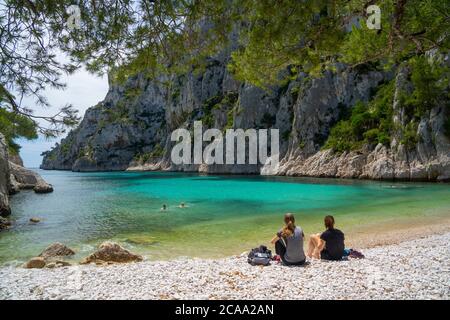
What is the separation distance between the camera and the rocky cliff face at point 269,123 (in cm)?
4491

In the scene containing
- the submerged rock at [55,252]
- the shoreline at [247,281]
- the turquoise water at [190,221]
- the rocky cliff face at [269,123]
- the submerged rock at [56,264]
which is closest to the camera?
the shoreline at [247,281]

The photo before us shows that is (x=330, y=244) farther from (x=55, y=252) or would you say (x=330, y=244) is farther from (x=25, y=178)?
(x=25, y=178)

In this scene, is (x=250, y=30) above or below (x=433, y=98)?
below

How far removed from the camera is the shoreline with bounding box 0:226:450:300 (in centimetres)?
654

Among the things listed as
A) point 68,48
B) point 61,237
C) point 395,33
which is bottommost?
point 61,237

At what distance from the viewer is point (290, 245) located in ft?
30.5

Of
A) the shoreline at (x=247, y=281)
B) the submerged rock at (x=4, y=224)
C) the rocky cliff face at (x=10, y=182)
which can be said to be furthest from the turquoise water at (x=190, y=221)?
the shoreline at (x=247, y=281)

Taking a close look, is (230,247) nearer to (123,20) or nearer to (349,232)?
(349,232)

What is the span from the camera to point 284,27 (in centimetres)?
715

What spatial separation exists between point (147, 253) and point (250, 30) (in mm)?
9468

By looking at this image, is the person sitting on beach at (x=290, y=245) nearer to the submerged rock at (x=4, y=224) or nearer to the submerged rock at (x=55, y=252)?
the submerged rock at (x=55, y=252)

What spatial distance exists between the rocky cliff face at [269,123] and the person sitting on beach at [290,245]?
4825mm

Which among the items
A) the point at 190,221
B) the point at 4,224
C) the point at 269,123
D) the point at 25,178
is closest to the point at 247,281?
the point at 190,221
